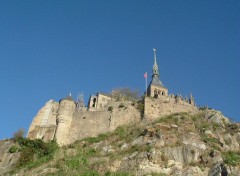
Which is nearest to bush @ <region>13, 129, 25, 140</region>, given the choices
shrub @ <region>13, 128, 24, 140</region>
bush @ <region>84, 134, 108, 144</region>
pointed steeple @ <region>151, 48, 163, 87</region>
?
shrub @ <region>13, 128, 24, 140</region>

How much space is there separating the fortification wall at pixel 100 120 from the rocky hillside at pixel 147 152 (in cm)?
164

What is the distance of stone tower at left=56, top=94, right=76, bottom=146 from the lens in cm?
4194

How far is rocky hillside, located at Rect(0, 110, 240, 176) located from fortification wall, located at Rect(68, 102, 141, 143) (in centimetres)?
164

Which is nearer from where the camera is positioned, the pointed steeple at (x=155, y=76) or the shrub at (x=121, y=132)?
the shrub at (x=121, y=132)

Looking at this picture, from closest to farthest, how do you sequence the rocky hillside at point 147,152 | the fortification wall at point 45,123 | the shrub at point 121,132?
the rocky hillside at point 147,152, the shrub at point 121,132, the fortification wall at point 45,123

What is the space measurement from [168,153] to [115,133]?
9467mm

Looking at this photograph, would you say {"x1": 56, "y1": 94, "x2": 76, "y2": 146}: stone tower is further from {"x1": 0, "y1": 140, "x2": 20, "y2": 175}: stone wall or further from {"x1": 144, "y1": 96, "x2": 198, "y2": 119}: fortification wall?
{"x1": 144, "y1": 96, "x2": 198, "y2": 119}: fortification wall

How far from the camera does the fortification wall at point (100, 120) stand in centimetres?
4168

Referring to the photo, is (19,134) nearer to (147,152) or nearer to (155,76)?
(147,152)

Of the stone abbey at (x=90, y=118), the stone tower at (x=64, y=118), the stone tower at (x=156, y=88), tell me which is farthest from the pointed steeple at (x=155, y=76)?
the stone tower at (x=64, y=118)

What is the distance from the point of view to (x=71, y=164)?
30.8 metres

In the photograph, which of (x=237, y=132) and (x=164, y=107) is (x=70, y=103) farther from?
(x=237, y=132)

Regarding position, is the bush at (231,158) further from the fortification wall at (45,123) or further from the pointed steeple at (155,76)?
the pointed steeple at (155,76)

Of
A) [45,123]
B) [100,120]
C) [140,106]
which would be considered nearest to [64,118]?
[45,123]
